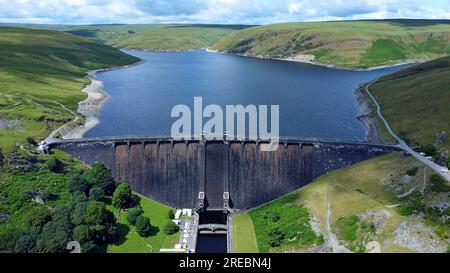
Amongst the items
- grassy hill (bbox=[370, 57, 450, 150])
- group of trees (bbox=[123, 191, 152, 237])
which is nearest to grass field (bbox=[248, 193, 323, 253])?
group of trees (bbox=[123, 191, 152, 237])

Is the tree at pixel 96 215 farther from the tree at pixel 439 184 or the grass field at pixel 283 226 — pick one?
the tree at pixel 439 184

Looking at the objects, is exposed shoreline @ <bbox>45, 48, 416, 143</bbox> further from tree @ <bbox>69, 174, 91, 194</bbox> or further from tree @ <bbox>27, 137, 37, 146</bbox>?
tree @ <bbox>69, 174, 91, 194</bbox>

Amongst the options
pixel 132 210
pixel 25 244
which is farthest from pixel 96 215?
pixel 25 244

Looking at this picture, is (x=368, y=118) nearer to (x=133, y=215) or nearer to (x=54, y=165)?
(x=133, y=215)

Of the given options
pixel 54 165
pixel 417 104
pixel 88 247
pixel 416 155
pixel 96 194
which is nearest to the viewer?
pixel 88 247

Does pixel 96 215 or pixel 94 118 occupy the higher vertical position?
pixel 94 118

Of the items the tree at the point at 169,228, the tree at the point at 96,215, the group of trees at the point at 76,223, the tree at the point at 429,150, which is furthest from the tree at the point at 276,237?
the tree at the point at 429,150
